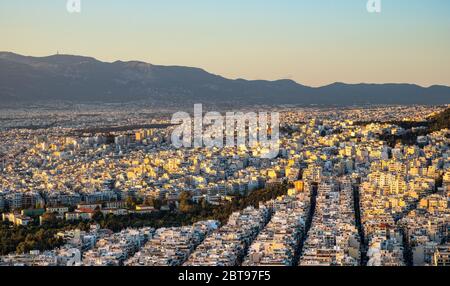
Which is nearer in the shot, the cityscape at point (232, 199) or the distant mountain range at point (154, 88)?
the cityscape at point (232, 199)

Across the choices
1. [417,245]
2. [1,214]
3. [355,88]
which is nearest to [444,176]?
[417,245]

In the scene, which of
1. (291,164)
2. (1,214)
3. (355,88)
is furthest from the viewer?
(355,88)

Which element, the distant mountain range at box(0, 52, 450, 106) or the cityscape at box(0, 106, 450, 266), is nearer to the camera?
the cityscape at box(0, 106, 450, 266)

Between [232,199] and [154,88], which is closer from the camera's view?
[232,199]

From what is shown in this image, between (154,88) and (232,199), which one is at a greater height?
(154,88)

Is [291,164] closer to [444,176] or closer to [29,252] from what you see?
[444,176]

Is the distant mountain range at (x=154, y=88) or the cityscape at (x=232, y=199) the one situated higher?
the distant mountain range at (x=154, y=88)

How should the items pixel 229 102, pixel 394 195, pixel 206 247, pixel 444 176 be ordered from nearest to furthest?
pixel 206 247 < pixel 394 195 < pixel 444 176 < pixel 229 102

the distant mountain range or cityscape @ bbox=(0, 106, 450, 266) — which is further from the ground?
the distant mountain range
